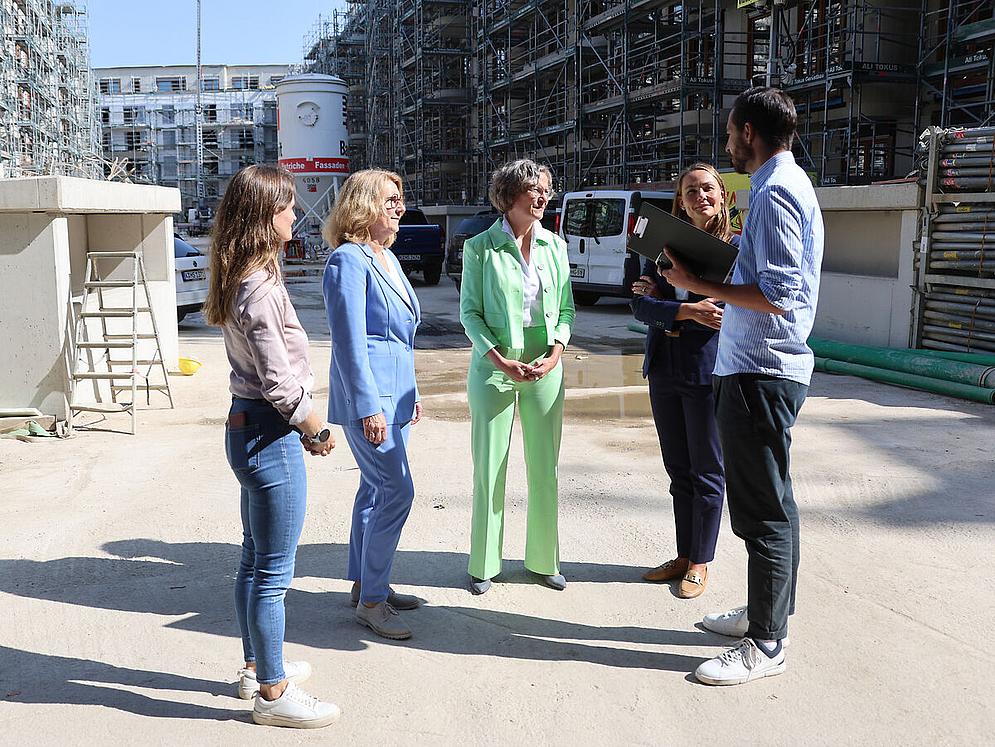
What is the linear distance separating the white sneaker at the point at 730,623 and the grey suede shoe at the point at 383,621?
121cm

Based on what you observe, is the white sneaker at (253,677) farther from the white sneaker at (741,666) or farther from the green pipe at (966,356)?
the green pipe at (966,356)

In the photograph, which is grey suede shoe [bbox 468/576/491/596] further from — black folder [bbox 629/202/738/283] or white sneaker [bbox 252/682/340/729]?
black folder [bbox 629/202/738/283]

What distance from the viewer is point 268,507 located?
3045 millimetres

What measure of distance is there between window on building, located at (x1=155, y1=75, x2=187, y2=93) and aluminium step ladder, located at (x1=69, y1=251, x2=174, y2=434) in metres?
88.4

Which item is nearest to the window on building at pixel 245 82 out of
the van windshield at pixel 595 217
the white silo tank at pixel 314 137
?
the white silo tank at pixel 314 137

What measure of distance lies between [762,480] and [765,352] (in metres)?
0.45

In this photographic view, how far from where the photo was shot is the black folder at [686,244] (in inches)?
137

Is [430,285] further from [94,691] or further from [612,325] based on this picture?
[94,691]

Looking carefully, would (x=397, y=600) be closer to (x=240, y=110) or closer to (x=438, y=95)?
(x=438, y=95)

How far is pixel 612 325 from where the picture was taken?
14828mm

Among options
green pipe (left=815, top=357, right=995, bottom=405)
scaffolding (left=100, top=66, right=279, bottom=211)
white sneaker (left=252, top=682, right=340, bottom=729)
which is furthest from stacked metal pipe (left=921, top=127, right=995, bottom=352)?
scaffolding (left=100, top=66, right=279, bottom=211)

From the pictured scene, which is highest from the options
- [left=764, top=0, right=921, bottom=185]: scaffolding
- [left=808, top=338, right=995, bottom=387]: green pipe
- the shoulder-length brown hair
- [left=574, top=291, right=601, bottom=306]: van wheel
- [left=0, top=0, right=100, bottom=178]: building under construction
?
[left=0, top=0, right=100, bottom=178]: building under construction

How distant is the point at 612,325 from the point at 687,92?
29.6 feet

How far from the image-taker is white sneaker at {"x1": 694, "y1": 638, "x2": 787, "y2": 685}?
342 centimetres
